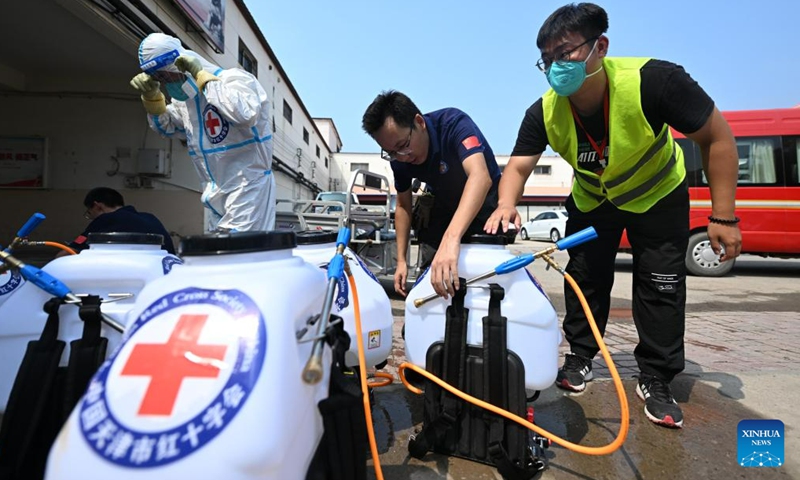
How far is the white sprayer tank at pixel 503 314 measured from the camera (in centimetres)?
141

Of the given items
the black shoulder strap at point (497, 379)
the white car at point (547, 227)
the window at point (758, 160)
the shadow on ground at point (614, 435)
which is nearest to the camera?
the black shoulder strap at point (497, 379)

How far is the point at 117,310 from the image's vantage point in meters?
1.24

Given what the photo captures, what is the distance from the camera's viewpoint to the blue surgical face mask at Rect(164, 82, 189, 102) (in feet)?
8.11

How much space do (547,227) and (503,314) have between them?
16247 mm

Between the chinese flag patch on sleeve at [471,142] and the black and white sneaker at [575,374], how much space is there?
1284 millimetres

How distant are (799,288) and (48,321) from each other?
8.55 m

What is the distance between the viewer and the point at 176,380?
0.72 meters

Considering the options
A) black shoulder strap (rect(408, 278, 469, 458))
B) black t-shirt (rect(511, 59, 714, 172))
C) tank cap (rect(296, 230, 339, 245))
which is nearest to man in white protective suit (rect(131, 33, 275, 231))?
tank cap (rect(296, 230, 339, 245))

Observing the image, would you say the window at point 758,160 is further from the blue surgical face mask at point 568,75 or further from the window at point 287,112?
the window at point 287,112

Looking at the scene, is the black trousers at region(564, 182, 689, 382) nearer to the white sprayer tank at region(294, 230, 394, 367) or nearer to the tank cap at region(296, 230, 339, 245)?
the white sprayer tank at region(294, 230, 394, 367)

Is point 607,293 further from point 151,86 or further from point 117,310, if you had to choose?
point 151,86

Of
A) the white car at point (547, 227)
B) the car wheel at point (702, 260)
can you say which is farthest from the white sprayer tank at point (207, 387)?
the white car at point (547, 227)

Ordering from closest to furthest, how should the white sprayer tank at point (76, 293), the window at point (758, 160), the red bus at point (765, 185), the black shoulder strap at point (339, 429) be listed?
the black shoulder strap at point (339, 429)
the white sprayer tank at point (76, 293)
the red bus at point (765, 185)
the window at point (758, 160)

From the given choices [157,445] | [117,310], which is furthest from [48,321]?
[157,445]
